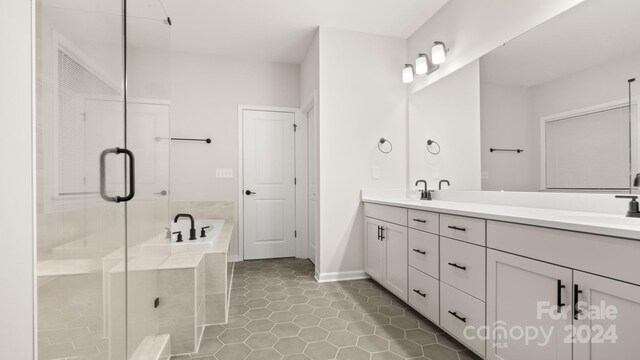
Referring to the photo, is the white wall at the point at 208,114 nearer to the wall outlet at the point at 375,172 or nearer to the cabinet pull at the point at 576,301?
the wall outlet at the point at 375,172

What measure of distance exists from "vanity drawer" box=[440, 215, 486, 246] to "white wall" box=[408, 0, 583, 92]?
1.33 metres

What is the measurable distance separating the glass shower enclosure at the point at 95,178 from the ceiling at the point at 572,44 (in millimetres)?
2279

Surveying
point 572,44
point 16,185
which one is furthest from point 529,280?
point 16,185

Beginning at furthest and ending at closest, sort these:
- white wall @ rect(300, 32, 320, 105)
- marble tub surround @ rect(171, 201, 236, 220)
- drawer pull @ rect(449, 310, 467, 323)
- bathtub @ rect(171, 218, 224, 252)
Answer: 1. marble tub surround @ rect(171, 201, 236, 220)
2. white wall @ rect(300, 32, 320, 105)
3. bathtub @ rect(171, 218, 224, 252)
4. drawer pull @ rect(449, 310, 467, 323)

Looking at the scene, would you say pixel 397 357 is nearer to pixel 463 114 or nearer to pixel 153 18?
pixel 463 114

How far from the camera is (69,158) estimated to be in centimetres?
83

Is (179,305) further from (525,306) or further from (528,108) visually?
(528,108)

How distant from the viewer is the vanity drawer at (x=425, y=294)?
181 cm

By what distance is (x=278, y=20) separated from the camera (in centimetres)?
283

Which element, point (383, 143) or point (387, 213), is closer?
point (387, 213)

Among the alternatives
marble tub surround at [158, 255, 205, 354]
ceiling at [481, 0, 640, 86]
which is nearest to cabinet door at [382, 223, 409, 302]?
ceiling at [481, 0, 640, 86]

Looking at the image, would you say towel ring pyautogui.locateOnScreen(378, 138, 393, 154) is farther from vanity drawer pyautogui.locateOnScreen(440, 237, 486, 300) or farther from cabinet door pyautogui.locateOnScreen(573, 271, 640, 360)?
cabinet door pyautogui.locateOnScreen(573, 271, 640, 360)

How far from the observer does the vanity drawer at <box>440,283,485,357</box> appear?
4.81ft

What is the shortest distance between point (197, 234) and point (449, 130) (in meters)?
2.58
